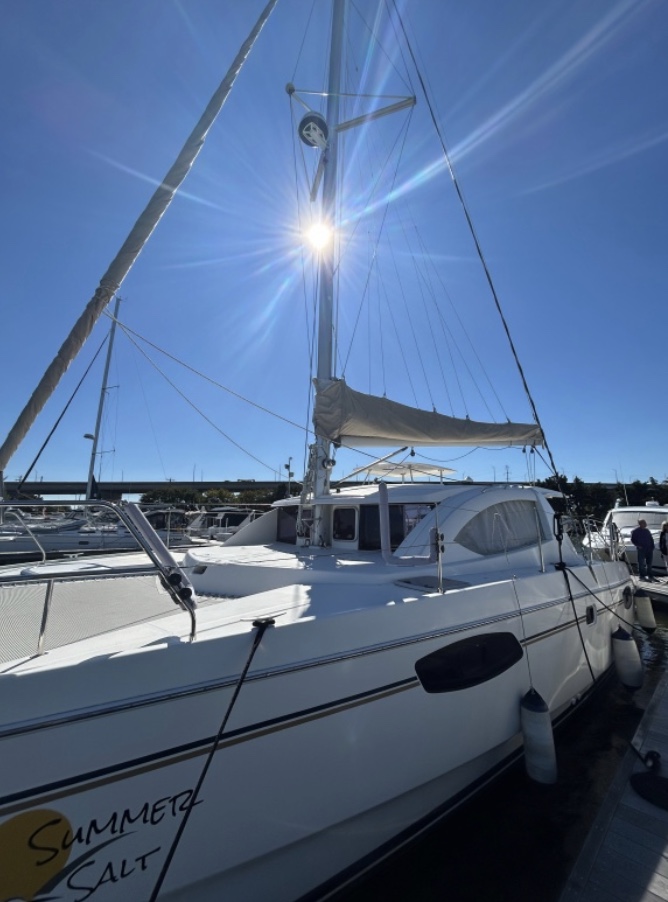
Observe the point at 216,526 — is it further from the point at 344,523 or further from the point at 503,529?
the point at 503,529

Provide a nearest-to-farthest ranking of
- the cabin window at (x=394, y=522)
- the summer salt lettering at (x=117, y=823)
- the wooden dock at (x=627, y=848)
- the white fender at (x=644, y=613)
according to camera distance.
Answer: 1. the summer salt lettering at (x=117, y=823)
2. the wooden dock at (x=627, y=848)
3. the cabin window at (x=394, y=522)
4. the white fender at (x=644, y=613)

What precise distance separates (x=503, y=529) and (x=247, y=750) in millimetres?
3551

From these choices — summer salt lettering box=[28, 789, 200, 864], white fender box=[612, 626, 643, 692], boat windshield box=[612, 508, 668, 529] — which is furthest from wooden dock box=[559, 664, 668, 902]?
boat windshield box=[612, 508, 668, 529]

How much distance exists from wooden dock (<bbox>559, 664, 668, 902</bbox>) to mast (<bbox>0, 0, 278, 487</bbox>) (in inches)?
167

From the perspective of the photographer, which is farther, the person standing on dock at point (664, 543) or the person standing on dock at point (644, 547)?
the person standing on dock at point (664, 543)

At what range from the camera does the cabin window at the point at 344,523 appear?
16.9 feet

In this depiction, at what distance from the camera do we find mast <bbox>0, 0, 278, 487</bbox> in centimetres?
306

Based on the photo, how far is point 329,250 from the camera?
596 cm

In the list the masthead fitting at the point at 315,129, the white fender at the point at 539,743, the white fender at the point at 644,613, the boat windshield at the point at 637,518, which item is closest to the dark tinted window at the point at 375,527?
the white fender at the point at 539,743

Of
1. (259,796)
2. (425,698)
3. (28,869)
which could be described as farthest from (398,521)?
(28,869)

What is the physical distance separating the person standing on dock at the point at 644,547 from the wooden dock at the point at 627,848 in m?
8.33

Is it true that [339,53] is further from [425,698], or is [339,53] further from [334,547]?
[425,698]

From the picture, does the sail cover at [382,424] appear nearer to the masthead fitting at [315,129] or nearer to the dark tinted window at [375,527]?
the dark tinted window at [375,527]

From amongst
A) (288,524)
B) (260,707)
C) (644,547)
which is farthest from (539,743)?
(644,547)
